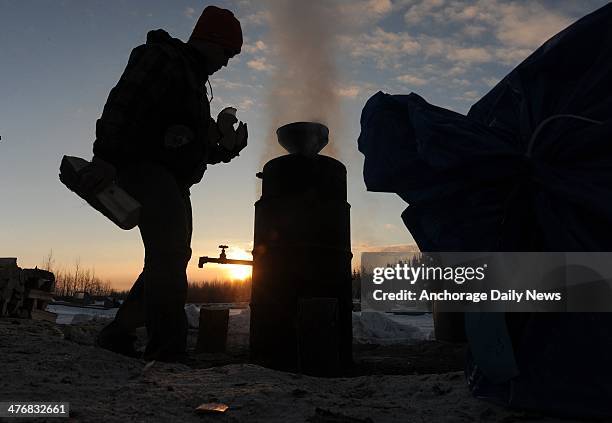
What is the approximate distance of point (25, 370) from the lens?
1897 millimetres

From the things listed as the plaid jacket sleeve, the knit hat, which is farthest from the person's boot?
the knit hat

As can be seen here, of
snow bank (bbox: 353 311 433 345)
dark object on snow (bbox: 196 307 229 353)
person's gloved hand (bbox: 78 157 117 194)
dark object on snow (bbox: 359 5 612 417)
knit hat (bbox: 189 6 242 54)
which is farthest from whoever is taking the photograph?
snow bank (bbox: 353 311 433 345)

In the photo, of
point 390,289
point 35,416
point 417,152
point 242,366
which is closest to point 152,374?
point 242,366

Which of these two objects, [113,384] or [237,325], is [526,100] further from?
[237,325]

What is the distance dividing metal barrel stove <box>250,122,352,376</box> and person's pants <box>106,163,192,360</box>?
1178mm

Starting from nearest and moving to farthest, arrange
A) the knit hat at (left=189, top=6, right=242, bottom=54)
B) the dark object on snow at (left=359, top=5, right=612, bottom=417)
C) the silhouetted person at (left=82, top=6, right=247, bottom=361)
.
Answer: the dark object on snow at (left=359, top=5, right=612, bottom=417)
the silhouetted person at (left=82, top=6, right=247, bottom=361)
the knit hat at (left=189, top=6, right=242, bottom=54)

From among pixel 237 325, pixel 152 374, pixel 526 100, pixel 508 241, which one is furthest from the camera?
pixel 237 325

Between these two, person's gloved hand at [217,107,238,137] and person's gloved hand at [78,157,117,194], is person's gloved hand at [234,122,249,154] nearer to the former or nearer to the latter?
person's gloved hand at [217,107,238,137]

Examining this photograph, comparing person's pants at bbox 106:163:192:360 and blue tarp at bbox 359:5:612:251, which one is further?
person's pants at bbox 106:163:192:360

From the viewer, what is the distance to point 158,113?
102 inches

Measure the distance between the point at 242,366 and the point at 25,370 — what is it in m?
0.96

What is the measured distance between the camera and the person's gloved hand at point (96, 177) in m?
2.34

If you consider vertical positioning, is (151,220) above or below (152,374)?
above

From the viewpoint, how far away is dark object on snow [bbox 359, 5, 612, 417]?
1.39m
